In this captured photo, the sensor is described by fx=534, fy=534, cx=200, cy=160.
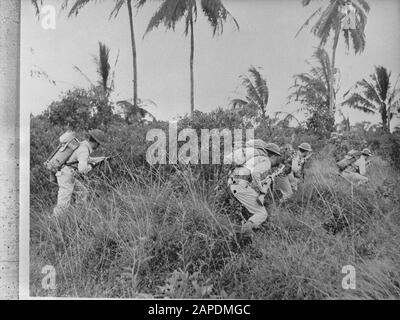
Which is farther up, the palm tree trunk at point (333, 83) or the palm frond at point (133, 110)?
the palm tree trunk at point (333, 83)

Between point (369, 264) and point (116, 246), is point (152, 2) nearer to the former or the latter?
point (116, 246)

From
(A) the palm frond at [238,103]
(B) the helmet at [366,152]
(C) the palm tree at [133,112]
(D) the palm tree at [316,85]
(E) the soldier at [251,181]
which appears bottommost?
(E) the soldier at [251,181]

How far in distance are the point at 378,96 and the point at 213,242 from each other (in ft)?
6.64

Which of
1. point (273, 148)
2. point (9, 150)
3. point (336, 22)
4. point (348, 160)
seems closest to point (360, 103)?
point (348, 160)

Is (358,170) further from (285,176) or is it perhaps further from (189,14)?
(189,14)

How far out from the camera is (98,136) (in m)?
5.06

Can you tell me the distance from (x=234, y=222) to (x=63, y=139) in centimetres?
179

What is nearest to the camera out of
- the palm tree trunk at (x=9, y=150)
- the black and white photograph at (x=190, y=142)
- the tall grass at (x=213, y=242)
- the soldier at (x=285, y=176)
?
the tall grass at (x=213, y=242)

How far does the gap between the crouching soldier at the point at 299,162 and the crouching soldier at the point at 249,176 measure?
239mm

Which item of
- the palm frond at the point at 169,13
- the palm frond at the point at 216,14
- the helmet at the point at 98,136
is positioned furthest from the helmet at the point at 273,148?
the helmet at the point at 98,136

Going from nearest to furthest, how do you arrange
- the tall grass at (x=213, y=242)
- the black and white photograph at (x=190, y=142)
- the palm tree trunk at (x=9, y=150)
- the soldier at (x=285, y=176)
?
1. the tall grass at (x=213, y=242)
2. the black and white photograph at (x=190, y=142)
3. the soldier at (x=285, y=176)
4. the palm tree trunk at (x=9, y=150)

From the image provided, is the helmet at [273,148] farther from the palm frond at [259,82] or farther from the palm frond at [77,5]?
the palm frond at [77,5]

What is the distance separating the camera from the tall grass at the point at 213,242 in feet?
15.2
